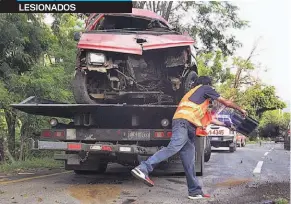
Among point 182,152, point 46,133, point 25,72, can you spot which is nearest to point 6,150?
point 25,72

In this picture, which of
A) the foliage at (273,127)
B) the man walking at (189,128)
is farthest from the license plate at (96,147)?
the foliage at (273,127)

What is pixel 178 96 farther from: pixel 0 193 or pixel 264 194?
pixel 0 193

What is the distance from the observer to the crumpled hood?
21.1ft

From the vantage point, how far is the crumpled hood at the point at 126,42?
6.44 meters

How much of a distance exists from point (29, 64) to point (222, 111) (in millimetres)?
6140

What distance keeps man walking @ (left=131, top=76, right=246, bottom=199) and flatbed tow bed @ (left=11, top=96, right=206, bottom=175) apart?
26.6 inches

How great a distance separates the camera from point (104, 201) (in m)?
5.29

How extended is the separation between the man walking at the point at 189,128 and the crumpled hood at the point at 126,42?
1.17 meters

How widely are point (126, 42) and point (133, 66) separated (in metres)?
0.45

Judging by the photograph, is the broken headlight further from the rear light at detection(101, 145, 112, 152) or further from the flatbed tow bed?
the rear light at detection(101, 145, 112, 152)

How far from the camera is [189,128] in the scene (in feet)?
18.6

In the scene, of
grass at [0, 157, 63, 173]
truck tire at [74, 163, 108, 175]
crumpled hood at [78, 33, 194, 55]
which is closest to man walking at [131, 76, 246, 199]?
crumpled hood at [78, 33, 194, 55]

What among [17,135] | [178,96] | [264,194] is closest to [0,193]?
[178,96]

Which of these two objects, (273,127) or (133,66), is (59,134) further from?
(273,127)
